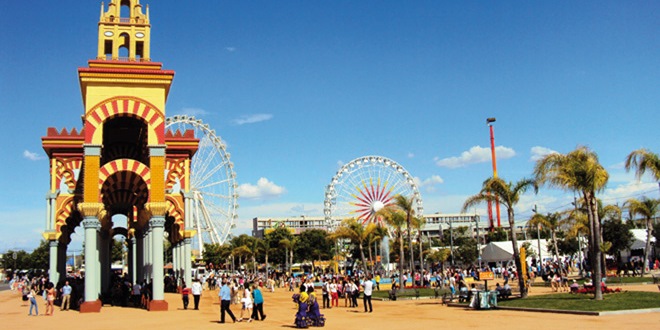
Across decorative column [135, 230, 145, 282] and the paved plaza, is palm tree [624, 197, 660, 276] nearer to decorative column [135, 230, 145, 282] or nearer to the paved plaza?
the paved plaza

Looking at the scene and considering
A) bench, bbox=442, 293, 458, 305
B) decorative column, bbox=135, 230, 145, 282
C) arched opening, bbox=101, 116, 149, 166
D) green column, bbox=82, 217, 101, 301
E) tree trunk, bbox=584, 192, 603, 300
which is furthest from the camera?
decorative column, bbox=135, 230, 145, 282

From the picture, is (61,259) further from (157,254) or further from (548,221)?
(548,221)

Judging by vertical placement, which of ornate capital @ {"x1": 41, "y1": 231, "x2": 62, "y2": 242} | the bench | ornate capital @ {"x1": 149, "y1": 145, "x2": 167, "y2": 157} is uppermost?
ornate capital @ {"x1": 149, "y1": 145, "x2": 167, "y2": 157}

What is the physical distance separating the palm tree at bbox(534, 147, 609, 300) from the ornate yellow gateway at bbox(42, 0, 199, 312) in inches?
629

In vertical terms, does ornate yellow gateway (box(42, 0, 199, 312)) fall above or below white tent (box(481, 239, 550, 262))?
above

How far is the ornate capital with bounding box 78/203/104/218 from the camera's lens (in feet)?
79.3

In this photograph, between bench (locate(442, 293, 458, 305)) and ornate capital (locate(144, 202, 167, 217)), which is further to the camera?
bench (locate(442, 293, 458, 305))

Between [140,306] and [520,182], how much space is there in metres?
17.8

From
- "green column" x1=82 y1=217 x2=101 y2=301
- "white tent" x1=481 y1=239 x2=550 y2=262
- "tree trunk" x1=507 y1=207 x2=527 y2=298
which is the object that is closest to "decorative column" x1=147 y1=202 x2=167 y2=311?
"green column" x1=82 y1=217 x2=101 y2=301

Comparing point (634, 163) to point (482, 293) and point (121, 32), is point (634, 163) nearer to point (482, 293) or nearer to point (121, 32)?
point (482, 293)

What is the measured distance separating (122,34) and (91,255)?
1027 centimetres

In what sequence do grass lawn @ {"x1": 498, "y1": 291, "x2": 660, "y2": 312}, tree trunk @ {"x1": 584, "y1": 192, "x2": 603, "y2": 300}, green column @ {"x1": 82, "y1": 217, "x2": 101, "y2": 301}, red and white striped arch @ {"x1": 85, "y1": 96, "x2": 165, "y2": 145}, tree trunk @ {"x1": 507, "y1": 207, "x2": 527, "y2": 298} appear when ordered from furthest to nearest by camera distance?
tree trunk @ {"x1": 507, "y1": 207, "x2": 527, "y2": 298}, red and white striped arch @ {"x1": 85, "y1": 96, "x2": 165, "y2": 145}, green column @ {"x1": 82, "y1": 217, "x2": 101, "y2": 301}, tree trunk @ {"x1": 584, "y1": 192, "x2": 603, "y2": 300}, grass lawn @ {"x1": 498, "y1": 291, "x2": 660, "y2": 312}

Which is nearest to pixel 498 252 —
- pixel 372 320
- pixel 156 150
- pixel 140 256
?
pixel 140 256

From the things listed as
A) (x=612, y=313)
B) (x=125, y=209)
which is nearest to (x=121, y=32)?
(x=125, y=209)
